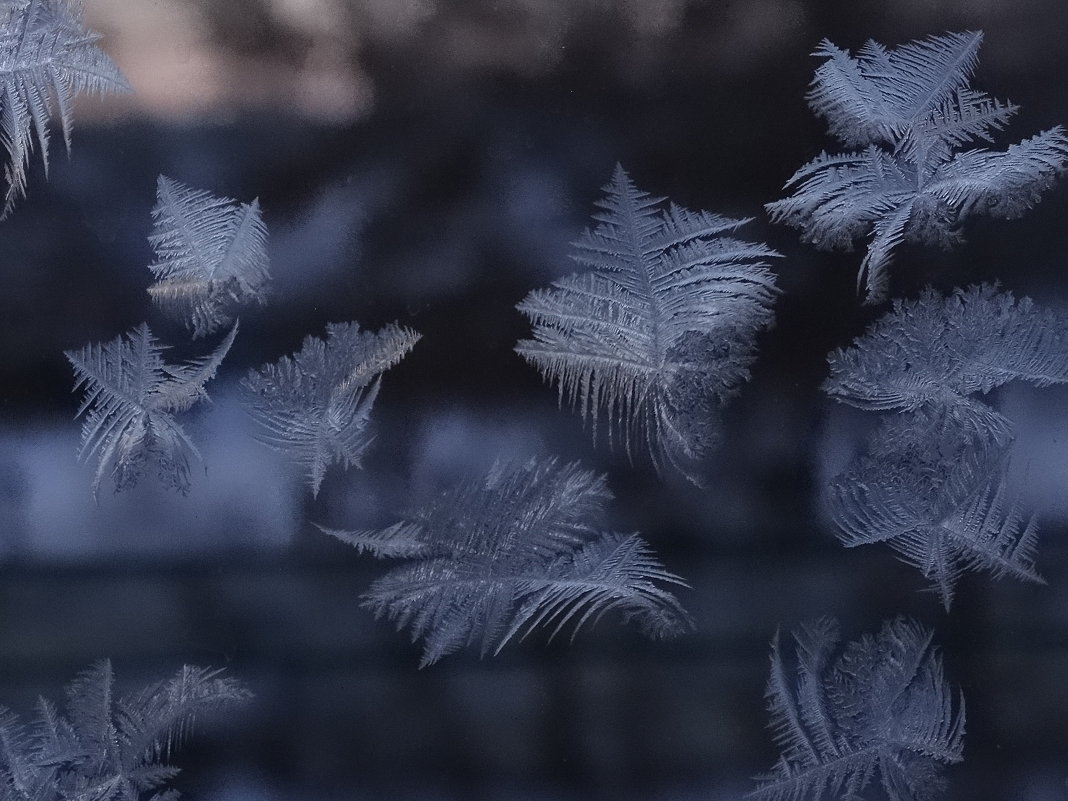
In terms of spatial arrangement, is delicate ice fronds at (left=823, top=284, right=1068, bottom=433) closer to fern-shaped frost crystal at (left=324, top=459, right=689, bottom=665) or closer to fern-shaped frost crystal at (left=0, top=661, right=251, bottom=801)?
fern-shaped frost crystal at (left=324, top=459, right=689, bottom=665)

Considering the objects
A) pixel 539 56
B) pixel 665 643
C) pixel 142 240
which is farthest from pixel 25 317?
pixel 665 643

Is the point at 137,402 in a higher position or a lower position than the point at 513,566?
higher

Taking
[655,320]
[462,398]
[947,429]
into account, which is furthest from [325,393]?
[947,429]

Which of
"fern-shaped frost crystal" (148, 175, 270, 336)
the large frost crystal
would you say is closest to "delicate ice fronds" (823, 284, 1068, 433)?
the large frost crystal

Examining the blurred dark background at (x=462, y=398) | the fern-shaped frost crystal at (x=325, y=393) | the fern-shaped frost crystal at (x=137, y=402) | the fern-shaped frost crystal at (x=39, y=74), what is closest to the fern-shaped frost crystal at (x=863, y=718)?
the blurred dark background at (x=462, y=398)

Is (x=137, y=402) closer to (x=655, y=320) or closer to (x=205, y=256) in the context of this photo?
(x=205, y=256)

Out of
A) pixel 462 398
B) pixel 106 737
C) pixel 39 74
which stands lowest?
pixel 106 737

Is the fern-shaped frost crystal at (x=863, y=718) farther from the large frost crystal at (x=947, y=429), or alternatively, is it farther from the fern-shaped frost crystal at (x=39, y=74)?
the fern-shaped frost crystal at (x=39, y=74)
